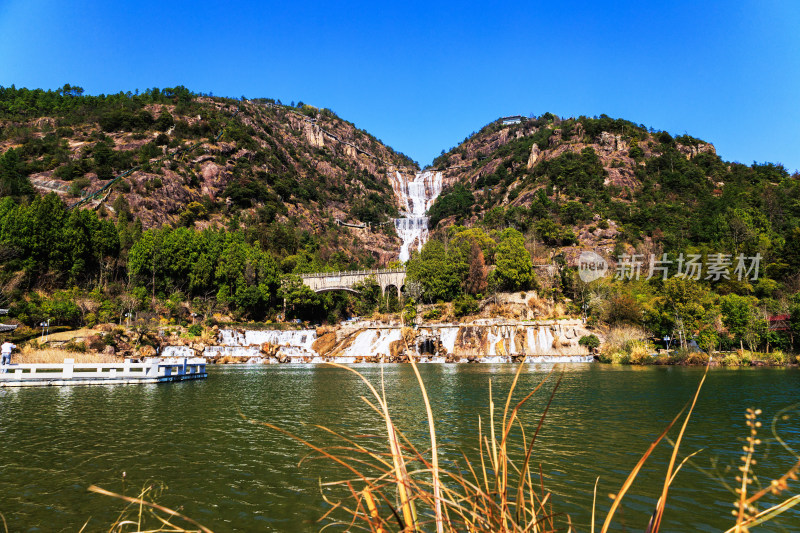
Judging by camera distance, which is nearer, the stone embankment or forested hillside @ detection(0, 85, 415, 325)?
the stone embankment

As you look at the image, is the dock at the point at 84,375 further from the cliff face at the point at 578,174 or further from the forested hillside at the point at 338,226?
the cliff face at the point at 578,174

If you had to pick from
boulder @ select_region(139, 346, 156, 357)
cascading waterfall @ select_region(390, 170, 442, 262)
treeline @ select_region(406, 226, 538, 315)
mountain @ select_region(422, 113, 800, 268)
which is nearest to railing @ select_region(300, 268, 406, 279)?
treeline @ select_region(406, 226, 538, 315)

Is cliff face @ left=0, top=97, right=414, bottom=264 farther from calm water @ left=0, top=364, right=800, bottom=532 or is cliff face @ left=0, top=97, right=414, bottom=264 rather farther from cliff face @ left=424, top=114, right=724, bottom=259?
calm water @ left=0, top=364, right=800, bottom=532

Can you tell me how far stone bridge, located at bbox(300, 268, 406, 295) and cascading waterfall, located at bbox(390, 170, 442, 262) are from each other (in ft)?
135

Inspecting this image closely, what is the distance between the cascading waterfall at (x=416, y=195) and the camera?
365 feet

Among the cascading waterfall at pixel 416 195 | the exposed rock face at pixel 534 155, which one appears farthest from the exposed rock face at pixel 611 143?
the cascading waterfall at pixel 416 195

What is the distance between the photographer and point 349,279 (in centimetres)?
6800

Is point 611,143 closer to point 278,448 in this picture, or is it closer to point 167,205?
point 167,205

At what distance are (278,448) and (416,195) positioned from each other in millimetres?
130423

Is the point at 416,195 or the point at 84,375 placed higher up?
the point at 416,195

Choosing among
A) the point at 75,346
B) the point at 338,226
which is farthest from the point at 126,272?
the point at 338,226

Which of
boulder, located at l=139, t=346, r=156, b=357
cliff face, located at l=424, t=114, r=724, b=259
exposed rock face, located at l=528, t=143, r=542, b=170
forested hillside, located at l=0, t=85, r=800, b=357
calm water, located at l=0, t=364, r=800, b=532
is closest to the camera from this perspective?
calm water, located at l=0, t=364, r=800, b=532

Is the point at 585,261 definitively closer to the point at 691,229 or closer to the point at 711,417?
the point at 691,229

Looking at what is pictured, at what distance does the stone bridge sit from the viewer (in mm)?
65750
